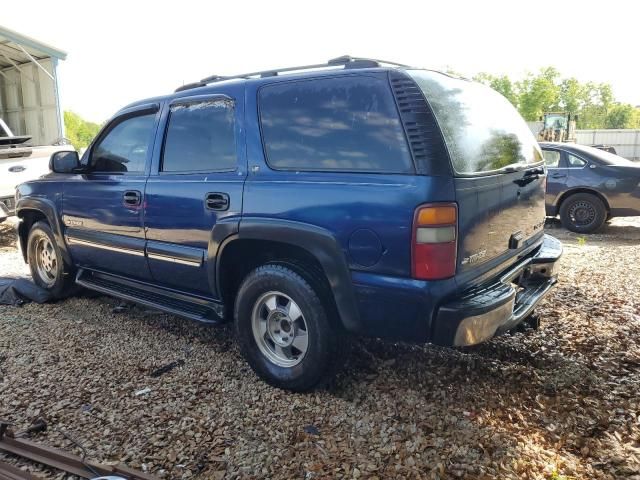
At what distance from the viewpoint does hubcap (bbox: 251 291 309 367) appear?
3195 mm

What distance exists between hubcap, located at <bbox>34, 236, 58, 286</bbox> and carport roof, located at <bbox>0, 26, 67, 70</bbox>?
8811 millimetres

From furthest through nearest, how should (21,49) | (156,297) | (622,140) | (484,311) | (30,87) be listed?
1. (622,140)
2. (30,87)
3. (21,49)
4. (156,297)
5. (484,311)

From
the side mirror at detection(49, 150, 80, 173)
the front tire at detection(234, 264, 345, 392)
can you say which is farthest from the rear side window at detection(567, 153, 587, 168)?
the side mirror at detection(49, 150, 80, 173)

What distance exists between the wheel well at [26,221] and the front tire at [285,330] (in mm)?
2992

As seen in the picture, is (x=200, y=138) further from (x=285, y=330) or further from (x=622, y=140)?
(x=622, y=140)

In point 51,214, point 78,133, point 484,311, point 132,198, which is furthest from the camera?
point 78,133

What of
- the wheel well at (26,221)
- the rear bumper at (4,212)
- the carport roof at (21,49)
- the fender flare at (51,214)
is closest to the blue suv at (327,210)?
the fender flare at (51,214)

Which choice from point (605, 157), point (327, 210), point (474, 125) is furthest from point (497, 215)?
point (605, 157)

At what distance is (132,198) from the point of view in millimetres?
3947

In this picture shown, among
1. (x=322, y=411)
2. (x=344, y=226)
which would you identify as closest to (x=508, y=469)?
(x=322, y=411)

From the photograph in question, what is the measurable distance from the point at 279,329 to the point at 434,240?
1.27 metres

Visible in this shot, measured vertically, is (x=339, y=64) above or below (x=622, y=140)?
above

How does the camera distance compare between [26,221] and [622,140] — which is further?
[622,140]

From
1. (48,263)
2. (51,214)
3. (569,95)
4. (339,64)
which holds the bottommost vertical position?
(48,263)
